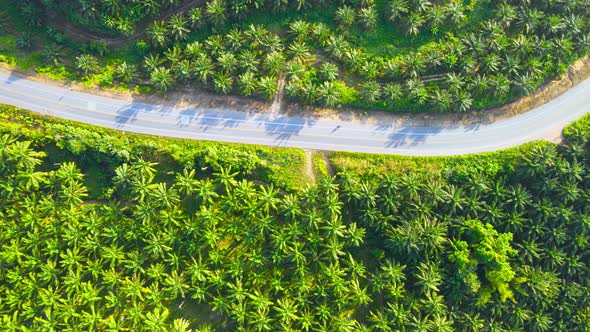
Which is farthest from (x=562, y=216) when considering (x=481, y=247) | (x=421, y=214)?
(x=421, y=214)

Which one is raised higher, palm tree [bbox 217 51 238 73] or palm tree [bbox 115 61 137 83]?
palm tree [bbox 217 51 238 73]

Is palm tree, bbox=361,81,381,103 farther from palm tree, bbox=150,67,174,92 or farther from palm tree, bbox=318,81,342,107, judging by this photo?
palm tree, bbox=150,67,174,92

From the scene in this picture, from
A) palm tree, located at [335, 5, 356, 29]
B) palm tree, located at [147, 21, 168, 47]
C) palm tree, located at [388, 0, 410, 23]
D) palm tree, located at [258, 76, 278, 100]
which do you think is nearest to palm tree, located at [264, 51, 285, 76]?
palm tree, located at [258, 76, 278, 100]

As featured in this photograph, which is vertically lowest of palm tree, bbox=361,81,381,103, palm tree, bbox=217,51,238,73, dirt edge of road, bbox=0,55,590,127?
dirt edge of road, bbox=0,55,590,127

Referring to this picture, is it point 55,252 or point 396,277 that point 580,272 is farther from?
point 55,252

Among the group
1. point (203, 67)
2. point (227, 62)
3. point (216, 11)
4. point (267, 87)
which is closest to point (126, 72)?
point (203, 67)

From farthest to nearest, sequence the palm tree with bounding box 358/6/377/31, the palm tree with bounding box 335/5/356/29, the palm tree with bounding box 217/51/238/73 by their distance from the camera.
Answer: the palm tree with bounding box 335/5/356/29
the palm tree with bounding box 358/6/377/31
the palm tree with bounding box 217/51/238/73
